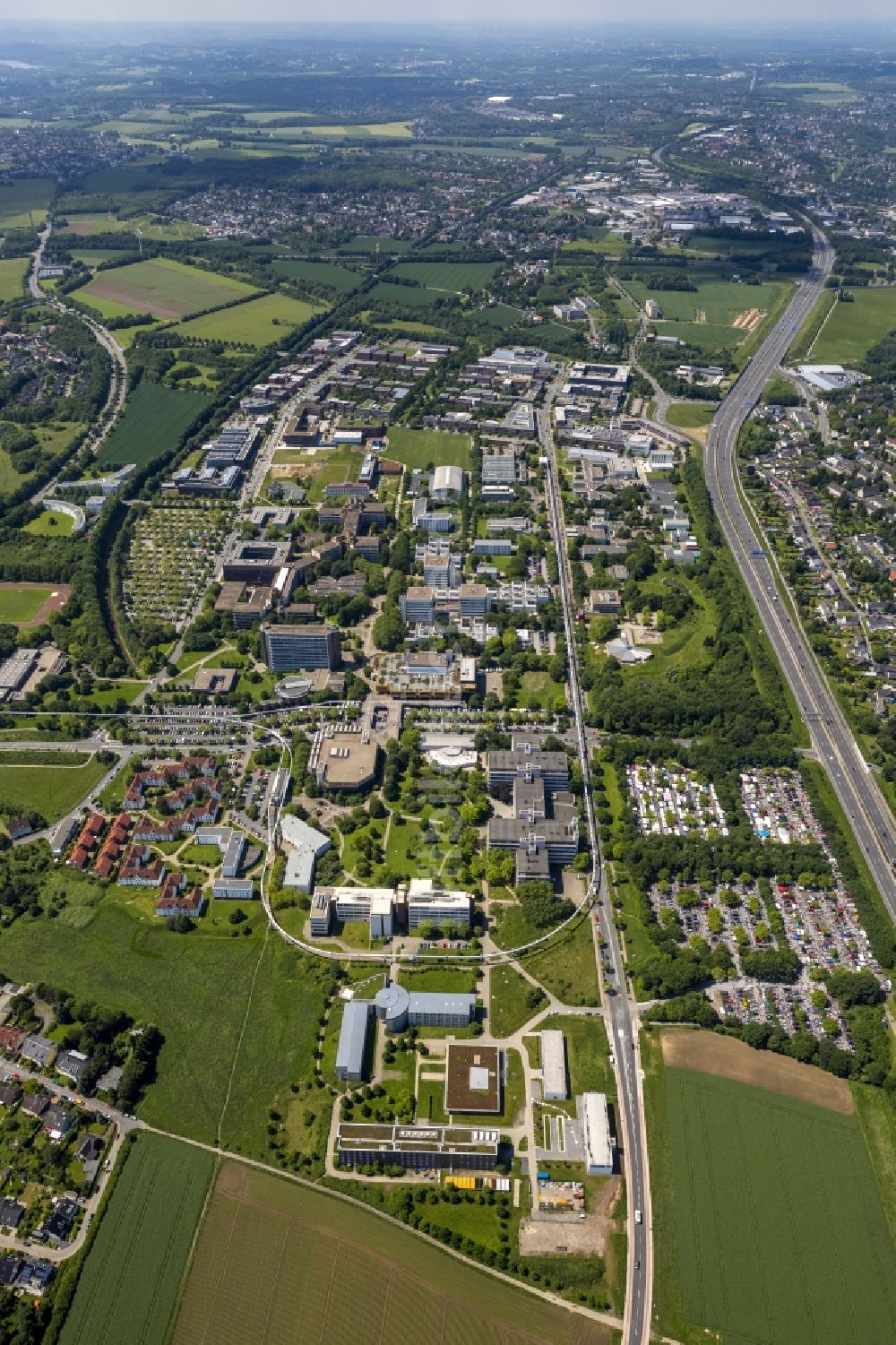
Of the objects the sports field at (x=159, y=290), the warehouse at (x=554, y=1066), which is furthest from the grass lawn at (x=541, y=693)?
the sports field at (x=159, y=290)

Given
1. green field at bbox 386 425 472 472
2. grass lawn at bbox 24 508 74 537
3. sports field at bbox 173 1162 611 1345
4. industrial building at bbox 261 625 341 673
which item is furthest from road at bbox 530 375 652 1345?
grass lawn at bbox 24 508 74 537

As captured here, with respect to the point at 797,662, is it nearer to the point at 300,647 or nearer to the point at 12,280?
the point at 300,647

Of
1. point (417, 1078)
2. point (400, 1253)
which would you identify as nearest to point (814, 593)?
point (417, 1078)

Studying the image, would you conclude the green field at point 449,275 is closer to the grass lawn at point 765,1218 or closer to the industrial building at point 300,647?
the industrial building at point 300,647

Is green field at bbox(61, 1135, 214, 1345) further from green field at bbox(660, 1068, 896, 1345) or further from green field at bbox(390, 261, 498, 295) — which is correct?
green field at bbox(390, 261, 498, 295)

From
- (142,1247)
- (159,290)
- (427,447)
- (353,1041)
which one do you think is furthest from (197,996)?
(159,290)
